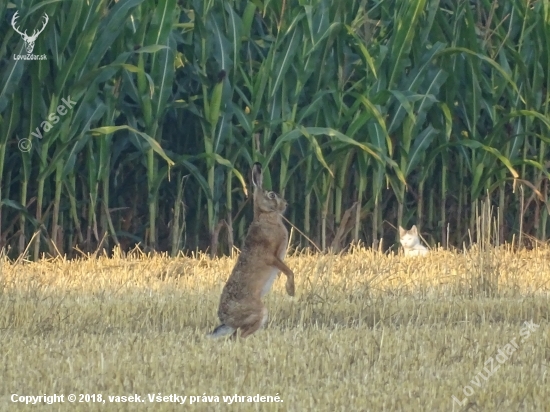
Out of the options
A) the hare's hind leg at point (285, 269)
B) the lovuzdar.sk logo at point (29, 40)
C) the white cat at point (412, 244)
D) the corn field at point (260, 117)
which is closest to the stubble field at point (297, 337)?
the hare's hind leg at point (285, 269)

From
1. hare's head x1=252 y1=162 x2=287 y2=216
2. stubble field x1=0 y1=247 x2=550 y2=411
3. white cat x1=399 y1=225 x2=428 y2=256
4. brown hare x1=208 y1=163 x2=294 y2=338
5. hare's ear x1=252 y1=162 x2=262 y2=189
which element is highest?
hare's ear x1=252 y1=162 x2=262 y2=189

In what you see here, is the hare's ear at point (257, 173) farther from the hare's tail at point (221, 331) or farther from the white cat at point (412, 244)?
the white cat at point (412, 244)

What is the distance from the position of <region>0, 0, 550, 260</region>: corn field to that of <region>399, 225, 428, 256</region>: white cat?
28cm

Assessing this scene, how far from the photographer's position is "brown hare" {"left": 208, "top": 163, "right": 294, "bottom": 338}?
6367 mm

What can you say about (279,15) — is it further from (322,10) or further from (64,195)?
(64,195)

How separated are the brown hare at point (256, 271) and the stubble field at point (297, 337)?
0.50 ft

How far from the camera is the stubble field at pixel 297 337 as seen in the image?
16.8 feet

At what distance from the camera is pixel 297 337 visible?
20.9ft

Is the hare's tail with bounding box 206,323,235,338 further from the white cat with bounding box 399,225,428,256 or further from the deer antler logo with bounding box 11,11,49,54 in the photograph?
the deer antler logo with bounding box 11,11,49,54

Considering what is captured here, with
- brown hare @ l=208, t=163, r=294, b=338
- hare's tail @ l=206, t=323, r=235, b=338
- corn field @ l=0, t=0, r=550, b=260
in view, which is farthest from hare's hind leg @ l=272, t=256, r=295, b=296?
corn field @ l=0, t=0, r=550, b=260

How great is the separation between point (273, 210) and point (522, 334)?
1.51 meters

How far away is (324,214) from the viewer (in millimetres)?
10375

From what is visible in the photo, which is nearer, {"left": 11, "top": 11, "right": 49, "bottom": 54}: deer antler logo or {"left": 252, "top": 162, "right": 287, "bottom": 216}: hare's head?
{"left": 252, "top": 162, "right": 287, "bottom": 216}: hare's head

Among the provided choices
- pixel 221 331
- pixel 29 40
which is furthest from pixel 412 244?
pixel 221 331
